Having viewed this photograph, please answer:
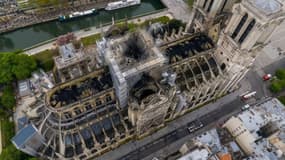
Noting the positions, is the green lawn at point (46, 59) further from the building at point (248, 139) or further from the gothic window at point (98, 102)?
the building at point (248, 139)

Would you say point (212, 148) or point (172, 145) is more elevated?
point (172, 145)

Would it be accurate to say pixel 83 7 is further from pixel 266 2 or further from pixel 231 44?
pixel 266 2

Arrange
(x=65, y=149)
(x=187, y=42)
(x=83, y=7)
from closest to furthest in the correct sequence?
1. (x=65, y=149)
2. (x=187, y=42)
3. (x=83, y=7)

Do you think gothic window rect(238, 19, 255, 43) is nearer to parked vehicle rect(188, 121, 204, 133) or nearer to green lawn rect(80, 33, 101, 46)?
parked vehicle rect(188, 121, 204, 133)

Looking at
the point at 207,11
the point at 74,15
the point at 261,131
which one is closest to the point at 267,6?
the point at 207,11

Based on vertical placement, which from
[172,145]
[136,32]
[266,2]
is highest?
[136,32]

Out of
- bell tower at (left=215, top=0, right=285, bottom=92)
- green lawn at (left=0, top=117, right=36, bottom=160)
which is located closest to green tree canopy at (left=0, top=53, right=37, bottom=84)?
green lawn at (left=0, top=117, right=36, bottom=160)

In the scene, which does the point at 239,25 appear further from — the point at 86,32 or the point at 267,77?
the point at 86,32

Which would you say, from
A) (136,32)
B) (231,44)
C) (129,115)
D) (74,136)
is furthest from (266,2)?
(74,136)
